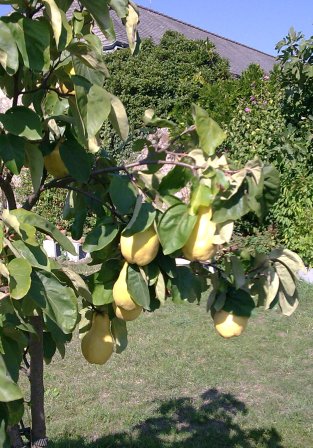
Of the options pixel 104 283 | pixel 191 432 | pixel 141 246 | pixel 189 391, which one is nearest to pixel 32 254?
pixel 141 246

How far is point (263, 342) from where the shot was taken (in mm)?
4785

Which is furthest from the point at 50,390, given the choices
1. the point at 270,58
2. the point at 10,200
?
the point at 270,58

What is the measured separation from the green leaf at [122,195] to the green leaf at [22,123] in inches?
7.2

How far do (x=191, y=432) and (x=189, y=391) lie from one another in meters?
0.55

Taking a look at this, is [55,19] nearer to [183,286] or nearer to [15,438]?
[183,286]

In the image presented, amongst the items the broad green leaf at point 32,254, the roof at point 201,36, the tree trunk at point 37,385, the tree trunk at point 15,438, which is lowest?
the roof at point 201,36

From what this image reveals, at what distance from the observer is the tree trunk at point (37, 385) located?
142cm

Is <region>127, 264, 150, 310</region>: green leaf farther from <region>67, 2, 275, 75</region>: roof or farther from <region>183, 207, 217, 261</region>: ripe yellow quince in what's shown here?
<region>67, 2, 275, 75</region>: roof

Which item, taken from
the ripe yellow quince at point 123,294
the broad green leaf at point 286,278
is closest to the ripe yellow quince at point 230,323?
the broad green leaf at point 286,278

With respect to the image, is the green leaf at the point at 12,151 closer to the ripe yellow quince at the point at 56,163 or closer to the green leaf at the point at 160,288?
the ripe yellow quince at the point at 56,163

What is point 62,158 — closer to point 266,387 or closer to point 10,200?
point 10,200

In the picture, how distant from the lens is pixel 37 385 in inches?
58.0

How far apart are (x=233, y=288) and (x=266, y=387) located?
9.02 ft

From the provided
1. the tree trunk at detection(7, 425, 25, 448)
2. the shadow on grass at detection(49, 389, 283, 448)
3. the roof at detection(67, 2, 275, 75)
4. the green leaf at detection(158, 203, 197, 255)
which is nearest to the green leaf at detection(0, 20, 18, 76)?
the green leaf at detection(158, 203, 197, 255)
